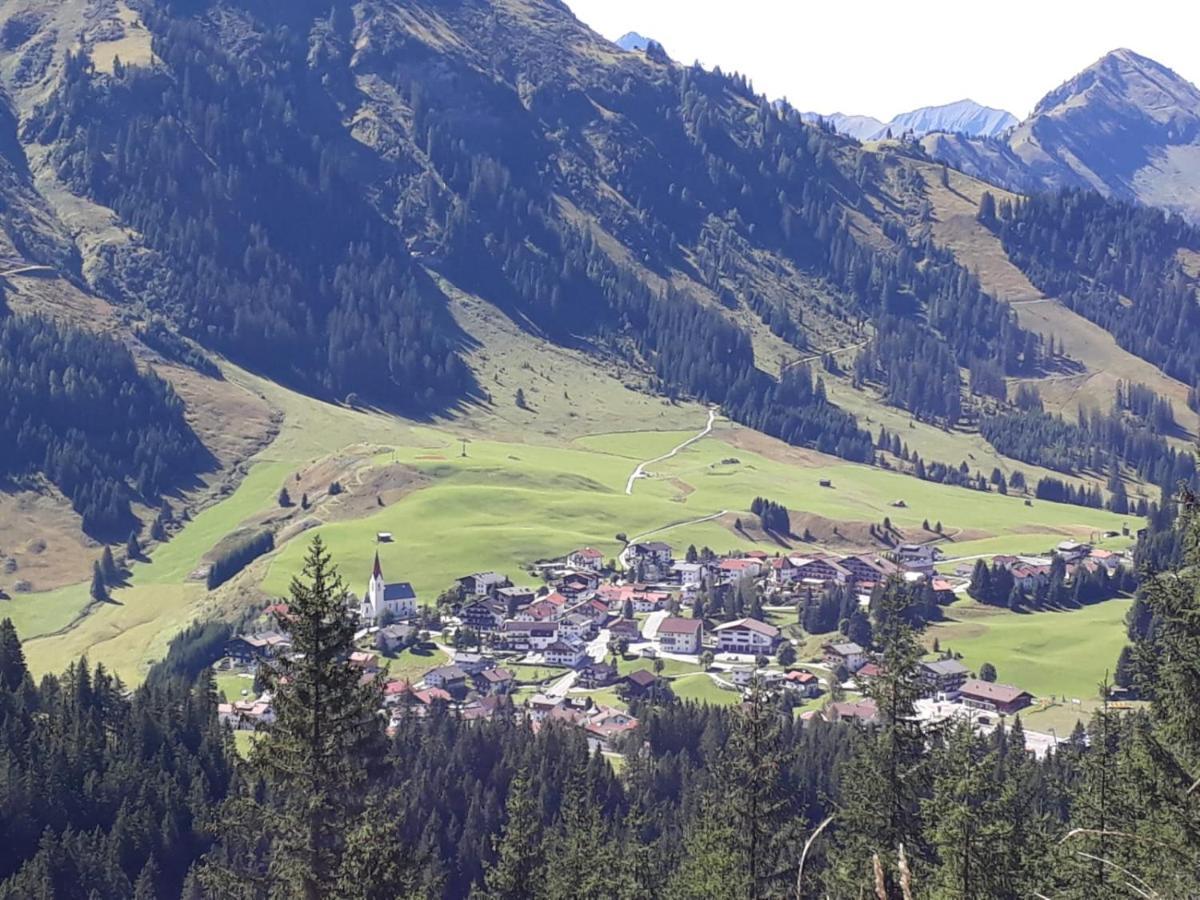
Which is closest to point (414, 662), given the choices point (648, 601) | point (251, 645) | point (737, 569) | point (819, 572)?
point (251, 645)

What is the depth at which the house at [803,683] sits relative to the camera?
12925 cm

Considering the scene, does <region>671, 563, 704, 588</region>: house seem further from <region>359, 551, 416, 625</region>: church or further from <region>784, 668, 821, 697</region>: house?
<region>359, 551, 416, 625</region>: church

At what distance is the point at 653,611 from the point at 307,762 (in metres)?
136

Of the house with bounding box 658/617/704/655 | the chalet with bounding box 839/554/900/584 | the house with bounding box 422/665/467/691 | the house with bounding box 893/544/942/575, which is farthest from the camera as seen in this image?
the house with bounding box 893/544/942/575

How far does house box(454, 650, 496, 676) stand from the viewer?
132750mm

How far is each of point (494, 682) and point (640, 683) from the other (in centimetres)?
1482

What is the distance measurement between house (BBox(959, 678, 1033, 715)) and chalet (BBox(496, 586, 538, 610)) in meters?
53.3

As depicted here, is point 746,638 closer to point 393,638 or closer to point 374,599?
point 393,638

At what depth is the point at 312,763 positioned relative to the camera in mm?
24578

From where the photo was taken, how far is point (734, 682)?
431 feet

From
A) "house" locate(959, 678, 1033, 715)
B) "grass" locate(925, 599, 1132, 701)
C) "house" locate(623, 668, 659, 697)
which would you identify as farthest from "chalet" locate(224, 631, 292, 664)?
"grass" locate(925, 599, 1132, 701)

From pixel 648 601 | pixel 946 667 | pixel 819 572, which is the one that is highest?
pixel 819 572

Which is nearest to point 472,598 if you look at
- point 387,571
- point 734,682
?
point 387,571

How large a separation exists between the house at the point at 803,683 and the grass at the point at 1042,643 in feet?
58.5
